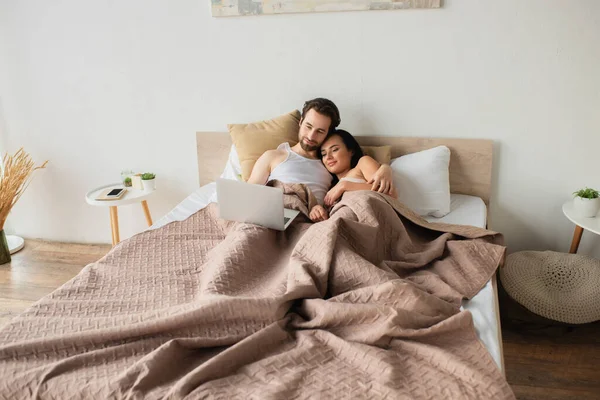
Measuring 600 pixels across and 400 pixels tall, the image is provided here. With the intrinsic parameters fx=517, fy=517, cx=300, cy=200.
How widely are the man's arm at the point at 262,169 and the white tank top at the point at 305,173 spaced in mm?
36

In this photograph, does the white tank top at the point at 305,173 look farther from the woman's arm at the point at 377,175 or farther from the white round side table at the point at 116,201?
the white round side table at the point at 116,201

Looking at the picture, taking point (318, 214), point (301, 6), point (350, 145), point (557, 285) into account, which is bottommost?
point (557, 285)

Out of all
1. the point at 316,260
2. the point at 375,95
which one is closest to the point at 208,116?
the point at 375,95

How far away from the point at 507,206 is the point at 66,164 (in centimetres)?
246

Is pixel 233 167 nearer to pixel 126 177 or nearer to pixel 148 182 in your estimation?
pixel 148 182

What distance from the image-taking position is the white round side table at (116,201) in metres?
2.62

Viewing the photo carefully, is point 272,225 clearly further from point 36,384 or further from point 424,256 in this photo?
point 36,384

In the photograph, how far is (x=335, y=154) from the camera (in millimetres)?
2320

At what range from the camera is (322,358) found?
1.32 metres

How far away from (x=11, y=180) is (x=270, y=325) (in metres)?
2.13

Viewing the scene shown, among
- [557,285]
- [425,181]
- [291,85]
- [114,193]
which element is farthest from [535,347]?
[114,193]

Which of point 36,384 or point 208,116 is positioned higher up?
point 208,116

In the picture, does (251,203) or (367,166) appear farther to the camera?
(367,166)

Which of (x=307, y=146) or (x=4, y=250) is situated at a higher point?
(x=307, y=146)
